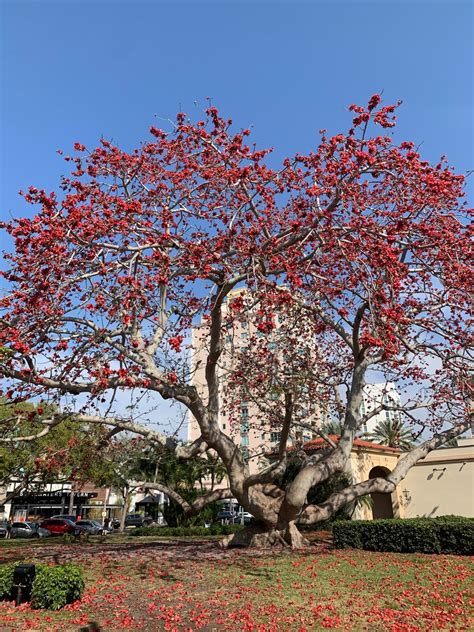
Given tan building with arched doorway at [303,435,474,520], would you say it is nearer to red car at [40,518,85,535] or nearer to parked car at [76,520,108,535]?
parked car at [76,520,108,535]

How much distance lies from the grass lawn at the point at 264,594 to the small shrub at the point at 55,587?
Answer: 164 mm

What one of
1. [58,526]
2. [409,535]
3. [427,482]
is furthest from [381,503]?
[58,526]

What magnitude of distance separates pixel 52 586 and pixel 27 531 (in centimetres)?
2772

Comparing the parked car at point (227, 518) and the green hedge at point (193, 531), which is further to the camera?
the parked car at point (227, 518)

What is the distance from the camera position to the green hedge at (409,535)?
11.8 meters

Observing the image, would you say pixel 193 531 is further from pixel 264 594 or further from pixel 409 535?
pixel 264 594

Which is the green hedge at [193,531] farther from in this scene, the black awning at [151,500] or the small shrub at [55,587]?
the small shrub at [55,587]

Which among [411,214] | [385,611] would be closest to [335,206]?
[411,214]

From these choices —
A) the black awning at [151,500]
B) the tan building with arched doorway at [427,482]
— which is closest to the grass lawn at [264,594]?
the tan building with arched doorway at [427,482]

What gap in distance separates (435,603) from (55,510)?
195 feet

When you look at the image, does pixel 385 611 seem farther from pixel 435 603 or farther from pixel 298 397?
pixel 298 397

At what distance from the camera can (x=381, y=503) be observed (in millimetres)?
24297

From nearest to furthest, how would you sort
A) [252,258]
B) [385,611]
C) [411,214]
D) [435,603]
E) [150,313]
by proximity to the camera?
[385,611]
[435,603]
[252,258]
[411,214]
[150,313]

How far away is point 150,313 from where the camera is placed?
35.6 feet
